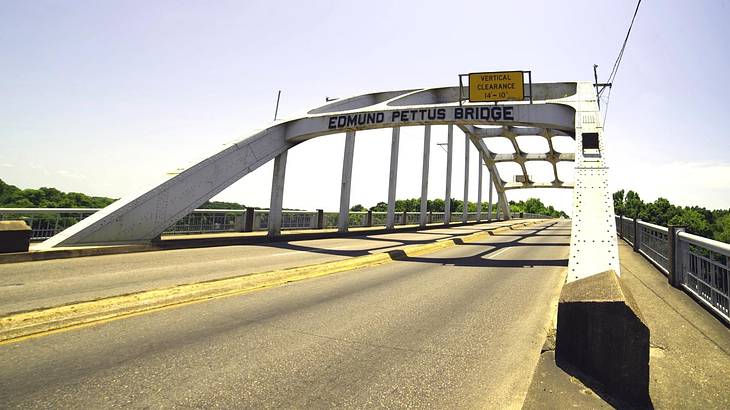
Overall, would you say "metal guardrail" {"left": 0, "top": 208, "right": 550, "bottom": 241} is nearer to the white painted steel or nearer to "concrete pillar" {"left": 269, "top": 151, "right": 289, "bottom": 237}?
"concrete pillar" {"left": 269, "top": 151, "right": 289, "bottom": 237}

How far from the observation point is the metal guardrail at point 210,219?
435 inches

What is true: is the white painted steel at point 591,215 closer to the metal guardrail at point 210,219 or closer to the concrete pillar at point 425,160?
the metal guardrail at point 210,219

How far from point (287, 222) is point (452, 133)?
23.6m

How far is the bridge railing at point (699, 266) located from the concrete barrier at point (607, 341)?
8.73 feet

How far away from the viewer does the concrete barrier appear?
2.45 metres

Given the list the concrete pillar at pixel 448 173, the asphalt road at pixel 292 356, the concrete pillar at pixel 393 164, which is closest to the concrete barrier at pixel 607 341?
the asphalt road at pixel 292 356

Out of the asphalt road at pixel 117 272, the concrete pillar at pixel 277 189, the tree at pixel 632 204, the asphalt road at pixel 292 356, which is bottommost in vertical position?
the asphalt road at pixel 292 356

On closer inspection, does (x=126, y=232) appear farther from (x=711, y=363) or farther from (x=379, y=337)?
(x=711, y=363)

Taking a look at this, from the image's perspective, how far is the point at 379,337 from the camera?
13.1ft

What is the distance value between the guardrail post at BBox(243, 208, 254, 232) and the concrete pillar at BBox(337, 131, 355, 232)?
529 centimetres

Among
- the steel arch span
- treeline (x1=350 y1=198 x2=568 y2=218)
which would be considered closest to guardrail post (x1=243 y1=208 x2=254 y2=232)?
the steel arch span

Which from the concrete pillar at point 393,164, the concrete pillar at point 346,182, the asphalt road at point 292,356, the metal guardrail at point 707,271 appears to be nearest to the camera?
the asphalt road at point 292,356

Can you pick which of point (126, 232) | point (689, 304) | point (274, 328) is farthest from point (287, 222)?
point (689, 304)

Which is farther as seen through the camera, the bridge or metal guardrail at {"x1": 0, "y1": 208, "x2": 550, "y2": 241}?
metal guardrail at {"x1": 0, "y1": 208, "x2": 550, "y2": 241}
